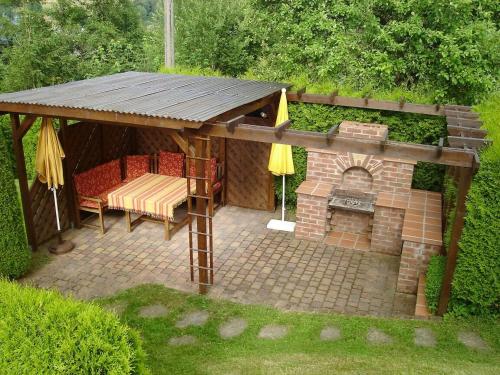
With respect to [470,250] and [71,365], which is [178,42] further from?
[71,365]

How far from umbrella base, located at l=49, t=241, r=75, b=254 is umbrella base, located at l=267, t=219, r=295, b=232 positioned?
384cm

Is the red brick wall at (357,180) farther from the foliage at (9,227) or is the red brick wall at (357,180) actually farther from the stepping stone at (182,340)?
the foliage at (9,227)

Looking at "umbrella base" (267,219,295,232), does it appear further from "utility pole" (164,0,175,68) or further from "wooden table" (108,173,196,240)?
"utility pole" (164,0,175,68)

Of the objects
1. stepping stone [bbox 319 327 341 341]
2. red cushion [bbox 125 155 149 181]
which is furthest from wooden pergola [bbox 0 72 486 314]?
red cushion [bbox 125 155 149 181]

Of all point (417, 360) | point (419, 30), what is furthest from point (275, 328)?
point (419, 30)

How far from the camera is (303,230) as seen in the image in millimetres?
9148

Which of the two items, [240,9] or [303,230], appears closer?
[303,230]

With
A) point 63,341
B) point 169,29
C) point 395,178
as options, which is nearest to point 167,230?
point 395,178

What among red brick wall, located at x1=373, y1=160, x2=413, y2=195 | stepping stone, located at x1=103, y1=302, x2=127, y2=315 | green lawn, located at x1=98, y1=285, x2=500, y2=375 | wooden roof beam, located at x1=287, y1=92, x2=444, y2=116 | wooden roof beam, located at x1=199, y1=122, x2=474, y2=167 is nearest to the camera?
green lawn, located at x1=98, y1=285, x2=500, y2=375

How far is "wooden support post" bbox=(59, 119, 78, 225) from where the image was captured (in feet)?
29.3

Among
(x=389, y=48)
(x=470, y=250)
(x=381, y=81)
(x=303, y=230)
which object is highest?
(x=389, y=48)

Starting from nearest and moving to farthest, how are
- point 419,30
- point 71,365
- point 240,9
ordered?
point 71,365, point 419,30, point 240,9

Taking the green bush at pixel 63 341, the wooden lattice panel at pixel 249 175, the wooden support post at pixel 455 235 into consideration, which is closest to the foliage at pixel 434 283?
the wooden support post at pixel 455 235

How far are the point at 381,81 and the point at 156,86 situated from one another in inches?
291
